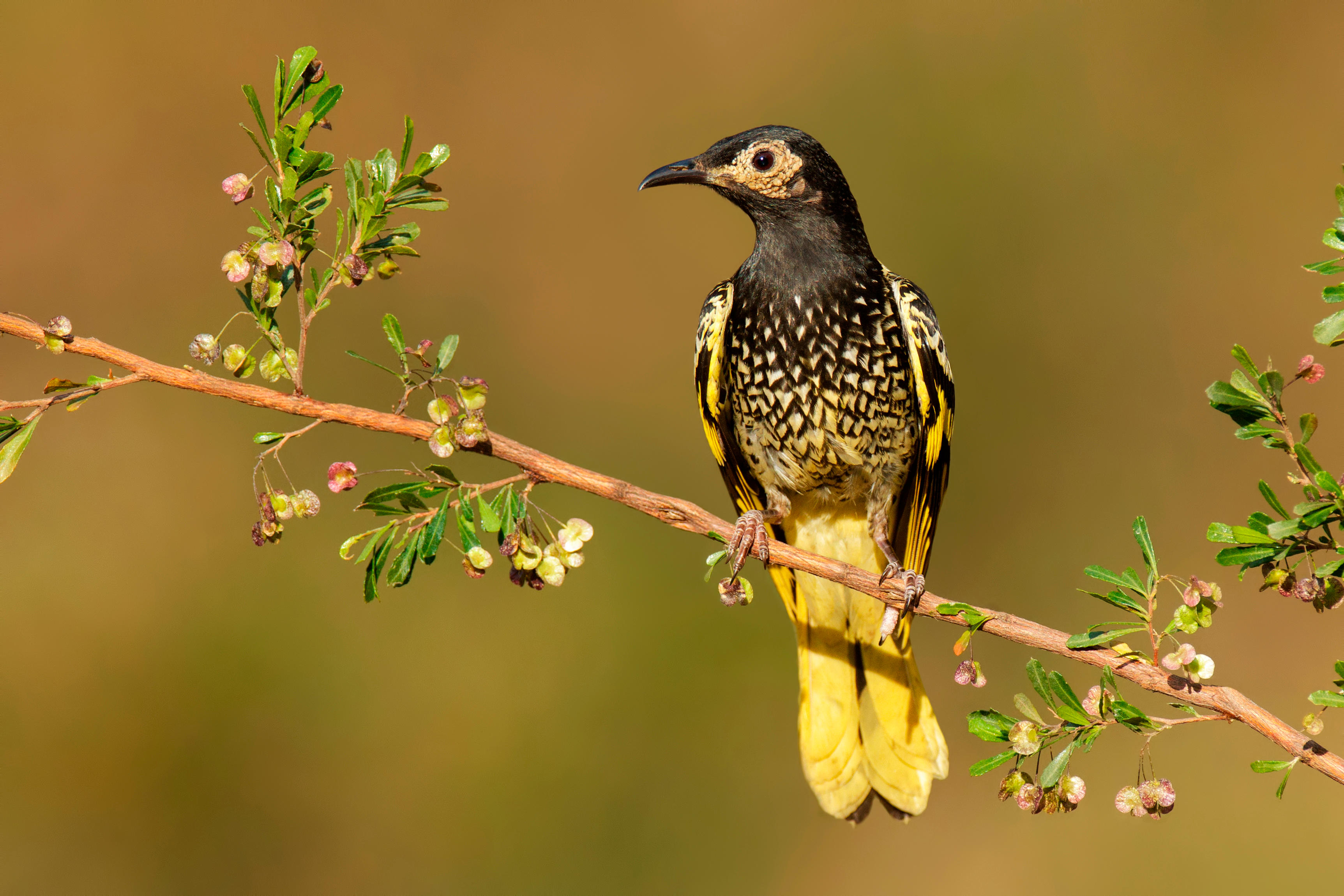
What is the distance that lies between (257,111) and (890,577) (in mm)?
1926

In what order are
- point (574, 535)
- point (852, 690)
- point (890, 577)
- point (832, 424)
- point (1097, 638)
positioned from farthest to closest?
point (852, 690), point (832, 424), point (890, 577), point (574, 535), point (1097, 638)

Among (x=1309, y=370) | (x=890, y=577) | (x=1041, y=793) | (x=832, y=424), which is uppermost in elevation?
(x=832, y=424)

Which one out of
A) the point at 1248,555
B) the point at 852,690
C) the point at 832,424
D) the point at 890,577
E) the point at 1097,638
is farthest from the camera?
the point at 852,690

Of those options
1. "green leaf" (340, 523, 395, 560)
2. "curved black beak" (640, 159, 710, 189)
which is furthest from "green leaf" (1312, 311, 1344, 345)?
"curved black beak" (640, 159, 710, 189)

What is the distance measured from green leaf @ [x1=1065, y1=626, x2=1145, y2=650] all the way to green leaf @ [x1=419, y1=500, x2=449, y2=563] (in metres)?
1.09

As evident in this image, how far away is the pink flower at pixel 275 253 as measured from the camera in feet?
5.59

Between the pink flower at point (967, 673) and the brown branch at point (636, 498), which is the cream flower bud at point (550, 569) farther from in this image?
the pink flower at point (967, 673)

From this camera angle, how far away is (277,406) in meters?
1.69

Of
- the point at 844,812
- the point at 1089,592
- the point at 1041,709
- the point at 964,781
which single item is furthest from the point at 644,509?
the point at 964,781

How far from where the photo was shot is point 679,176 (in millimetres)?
3035

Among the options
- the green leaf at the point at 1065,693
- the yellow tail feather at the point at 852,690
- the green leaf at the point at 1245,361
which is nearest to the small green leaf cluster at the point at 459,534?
the green leaf at the point at 1065,693

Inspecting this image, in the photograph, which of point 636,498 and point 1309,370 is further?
point 636,498

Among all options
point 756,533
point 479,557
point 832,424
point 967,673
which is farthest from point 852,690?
point 479,557

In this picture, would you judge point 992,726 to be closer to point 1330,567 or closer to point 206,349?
point 1330,567
